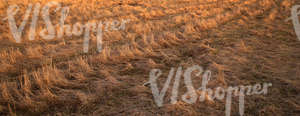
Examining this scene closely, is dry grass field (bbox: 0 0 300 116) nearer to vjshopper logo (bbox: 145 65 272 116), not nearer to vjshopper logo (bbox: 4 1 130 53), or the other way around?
vjshopper logo (bbox: 145 65 272 116)

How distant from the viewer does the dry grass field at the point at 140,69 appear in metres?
2.73

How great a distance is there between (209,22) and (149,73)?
453 centimetres

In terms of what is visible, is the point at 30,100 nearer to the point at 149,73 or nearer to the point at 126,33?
the point at 149,73

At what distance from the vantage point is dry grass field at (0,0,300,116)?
2730 millimetres

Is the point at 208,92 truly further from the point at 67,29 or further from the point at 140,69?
the point at 67,29

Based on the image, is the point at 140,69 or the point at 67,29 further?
the point at 67,29

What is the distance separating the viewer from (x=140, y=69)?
4.02 metres

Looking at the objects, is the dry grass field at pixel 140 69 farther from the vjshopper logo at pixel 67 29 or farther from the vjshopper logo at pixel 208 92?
the vjshopper logo at pixel 67 29

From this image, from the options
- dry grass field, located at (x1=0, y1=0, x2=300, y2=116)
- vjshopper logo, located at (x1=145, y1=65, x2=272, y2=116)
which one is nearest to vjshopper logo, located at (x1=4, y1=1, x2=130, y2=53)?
dry grass field, located at (x1=0, y1=0, x2=300, y2=116)

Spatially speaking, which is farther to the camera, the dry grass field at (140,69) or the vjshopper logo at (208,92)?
the vjshopper logo at (208,92)

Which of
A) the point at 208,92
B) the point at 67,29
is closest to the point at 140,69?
the point at 208,92

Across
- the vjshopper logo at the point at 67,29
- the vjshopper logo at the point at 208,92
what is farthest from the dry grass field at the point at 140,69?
the vjshopper logo at the point at 67,29

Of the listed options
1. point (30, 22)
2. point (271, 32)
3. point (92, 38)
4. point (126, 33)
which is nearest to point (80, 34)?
point (92, 38)

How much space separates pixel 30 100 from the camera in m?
2.74
